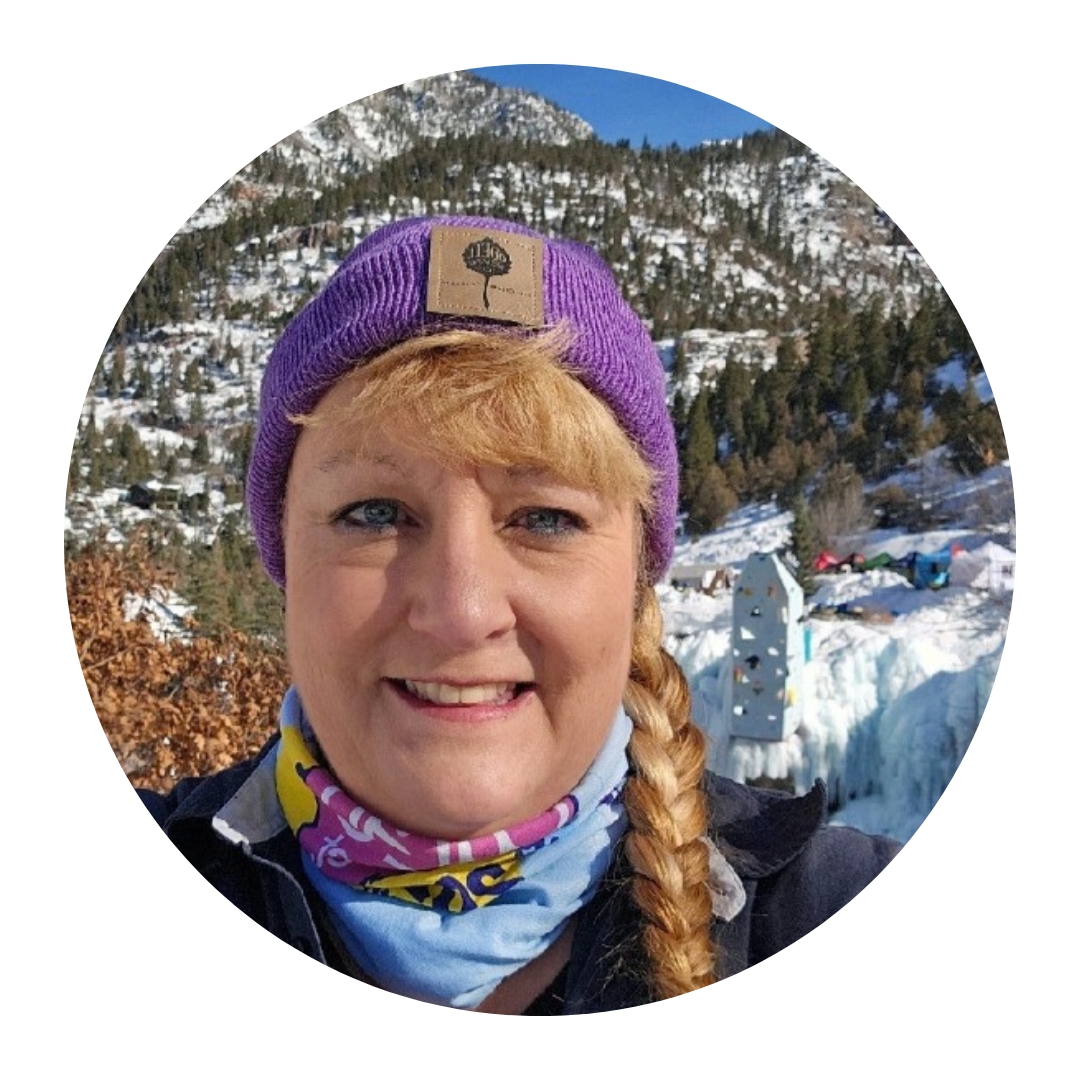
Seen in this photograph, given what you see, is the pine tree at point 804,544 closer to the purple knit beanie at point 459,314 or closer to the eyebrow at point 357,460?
the purple knit beanie at point 459,314

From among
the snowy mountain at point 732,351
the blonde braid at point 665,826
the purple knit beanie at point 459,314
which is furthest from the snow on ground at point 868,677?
the purple knit beanie at point 459,314

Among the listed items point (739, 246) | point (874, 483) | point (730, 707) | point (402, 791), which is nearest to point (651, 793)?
point (730, 707)

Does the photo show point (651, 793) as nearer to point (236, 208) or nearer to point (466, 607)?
point (466, 607)

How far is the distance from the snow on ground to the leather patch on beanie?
1.94 feet

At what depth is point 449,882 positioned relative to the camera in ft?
5.40

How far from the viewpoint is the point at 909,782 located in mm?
1949

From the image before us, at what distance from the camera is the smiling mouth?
154 centimetres

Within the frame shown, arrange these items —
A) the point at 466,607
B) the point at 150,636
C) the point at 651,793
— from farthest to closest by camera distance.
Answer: the point at 150,636 → the point at 651,793 → the point at 466,607

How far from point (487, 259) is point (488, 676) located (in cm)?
59

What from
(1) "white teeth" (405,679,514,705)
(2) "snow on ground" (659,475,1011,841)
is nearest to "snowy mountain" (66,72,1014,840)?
(2) "snow on ground" (659,475,1011,841)

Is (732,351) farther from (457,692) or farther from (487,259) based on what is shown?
(457,692)

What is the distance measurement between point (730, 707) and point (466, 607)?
679 millimetres

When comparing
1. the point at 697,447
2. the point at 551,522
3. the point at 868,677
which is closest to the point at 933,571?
the point at 868,677

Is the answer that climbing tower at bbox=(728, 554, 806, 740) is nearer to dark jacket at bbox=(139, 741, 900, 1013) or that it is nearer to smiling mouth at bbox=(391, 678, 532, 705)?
dark jacket at bbox=(139, 741, 900, 1013)
